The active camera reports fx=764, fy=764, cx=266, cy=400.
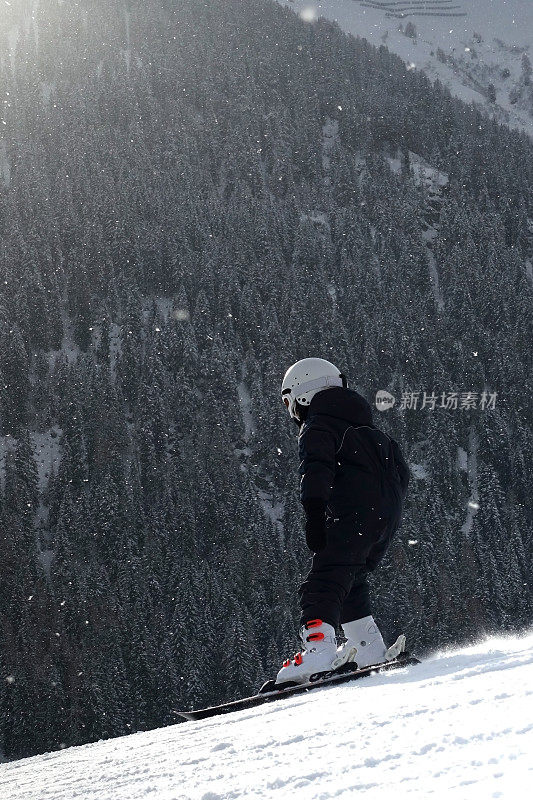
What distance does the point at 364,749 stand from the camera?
5.27 ft

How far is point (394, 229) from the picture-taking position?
113 metres

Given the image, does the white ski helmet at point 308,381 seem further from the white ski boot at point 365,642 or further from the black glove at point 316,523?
the white ski boot at point 365,642

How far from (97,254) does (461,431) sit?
50.5m

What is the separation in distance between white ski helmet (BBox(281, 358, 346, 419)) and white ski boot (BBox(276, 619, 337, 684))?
127 cm

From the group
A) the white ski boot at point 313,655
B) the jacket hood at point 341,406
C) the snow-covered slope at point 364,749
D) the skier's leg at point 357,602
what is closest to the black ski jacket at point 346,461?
the jacket hood at point 341,406

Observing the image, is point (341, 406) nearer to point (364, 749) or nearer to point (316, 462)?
point (316, 462)

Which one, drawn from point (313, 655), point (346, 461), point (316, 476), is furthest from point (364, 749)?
point (346, 461)

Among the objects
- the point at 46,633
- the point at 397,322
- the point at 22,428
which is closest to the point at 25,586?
the point at 46,633

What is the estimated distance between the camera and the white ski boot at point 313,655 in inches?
148

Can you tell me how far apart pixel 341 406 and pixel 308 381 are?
0.28 metres

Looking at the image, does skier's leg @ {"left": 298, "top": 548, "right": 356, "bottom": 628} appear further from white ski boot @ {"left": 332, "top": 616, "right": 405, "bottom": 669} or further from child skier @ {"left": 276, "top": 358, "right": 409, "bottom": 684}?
white ski boot @ {"left": 332, "top": 616, "right": 405, "bottom": 669}

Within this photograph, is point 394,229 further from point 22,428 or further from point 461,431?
point 22,428

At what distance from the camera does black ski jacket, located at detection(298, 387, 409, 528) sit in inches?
158

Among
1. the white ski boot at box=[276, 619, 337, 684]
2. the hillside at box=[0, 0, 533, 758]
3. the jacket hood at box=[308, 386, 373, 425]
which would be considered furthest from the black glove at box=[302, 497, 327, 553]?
the hillside at box=[0, 0, 533, 758]
